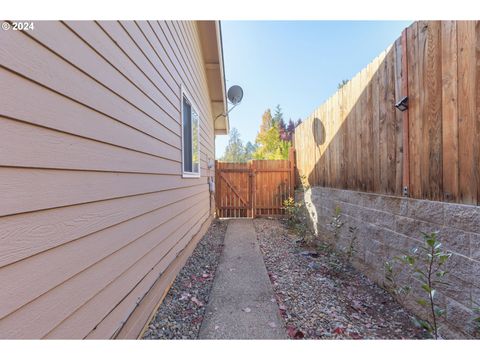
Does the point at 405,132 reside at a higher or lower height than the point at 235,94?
lower

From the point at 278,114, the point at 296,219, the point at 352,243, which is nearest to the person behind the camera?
the point at 352,243

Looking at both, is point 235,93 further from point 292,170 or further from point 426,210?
point 426,210

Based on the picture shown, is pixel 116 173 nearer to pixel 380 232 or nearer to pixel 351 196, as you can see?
pixel 380 232

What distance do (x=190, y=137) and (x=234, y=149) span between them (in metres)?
30.0

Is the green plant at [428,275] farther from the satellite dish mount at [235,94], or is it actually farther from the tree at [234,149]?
the tree at [234,149]

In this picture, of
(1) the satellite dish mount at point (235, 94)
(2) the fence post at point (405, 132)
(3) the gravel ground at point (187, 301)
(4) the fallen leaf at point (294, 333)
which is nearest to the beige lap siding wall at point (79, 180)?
(3) the gravel ground at point (187, 301)

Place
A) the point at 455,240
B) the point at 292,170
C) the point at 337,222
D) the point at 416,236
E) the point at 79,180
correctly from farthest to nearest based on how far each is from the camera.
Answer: the point at 292,170 → the point at 337,222 → the point at 416,236 → the point at 455,240 → the point at 79,180

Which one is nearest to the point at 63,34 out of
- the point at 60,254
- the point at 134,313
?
the point at 60,254

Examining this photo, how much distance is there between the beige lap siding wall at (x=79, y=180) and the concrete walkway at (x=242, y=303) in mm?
570

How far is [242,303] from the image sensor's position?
88.1 inches

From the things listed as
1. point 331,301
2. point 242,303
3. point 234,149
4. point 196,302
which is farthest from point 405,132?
point 234,149

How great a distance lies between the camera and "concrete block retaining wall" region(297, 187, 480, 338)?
Answer: 1.58 m

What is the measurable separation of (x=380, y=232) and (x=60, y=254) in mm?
2766

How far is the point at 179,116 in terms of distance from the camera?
132 inches
